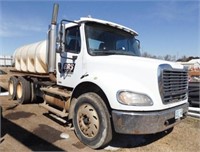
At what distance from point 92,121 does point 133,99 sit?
1.02 meters

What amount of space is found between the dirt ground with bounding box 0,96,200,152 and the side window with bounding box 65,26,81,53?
1960 millimetres

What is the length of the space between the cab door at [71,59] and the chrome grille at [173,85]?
199 cm

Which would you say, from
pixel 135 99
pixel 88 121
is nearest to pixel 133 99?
pixel 135 99

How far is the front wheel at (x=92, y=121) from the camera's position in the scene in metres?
4.23

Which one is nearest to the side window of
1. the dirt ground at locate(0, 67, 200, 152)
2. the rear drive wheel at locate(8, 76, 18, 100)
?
the dirt ground at locate(0, 67, 200, 152)

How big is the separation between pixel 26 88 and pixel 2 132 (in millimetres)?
3489

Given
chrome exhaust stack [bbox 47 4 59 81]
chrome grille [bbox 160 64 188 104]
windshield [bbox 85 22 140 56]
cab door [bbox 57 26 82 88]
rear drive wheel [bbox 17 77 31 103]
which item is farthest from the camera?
rear drive wheel [bbox 17 77 31 103]

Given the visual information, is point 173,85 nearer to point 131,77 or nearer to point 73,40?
point 131,77

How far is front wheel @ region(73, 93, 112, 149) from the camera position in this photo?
167 inches

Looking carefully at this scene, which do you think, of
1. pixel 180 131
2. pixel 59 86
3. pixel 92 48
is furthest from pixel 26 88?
pixel 180 131

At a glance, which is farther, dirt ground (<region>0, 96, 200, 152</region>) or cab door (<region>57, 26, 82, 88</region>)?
cab door (<region>57, 26, 82, 88</region>)

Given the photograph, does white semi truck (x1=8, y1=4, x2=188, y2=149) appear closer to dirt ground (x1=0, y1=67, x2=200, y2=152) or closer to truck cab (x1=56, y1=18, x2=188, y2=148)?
truck cab (x1=56, y1=18, x2=188, y2=148)

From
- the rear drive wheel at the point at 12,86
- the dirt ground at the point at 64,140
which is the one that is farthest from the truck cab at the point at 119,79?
the rear drive wheel at the point at 12,86

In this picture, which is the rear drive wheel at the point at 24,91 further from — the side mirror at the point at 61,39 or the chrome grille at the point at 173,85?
the chrome grille at the point at 173,85
